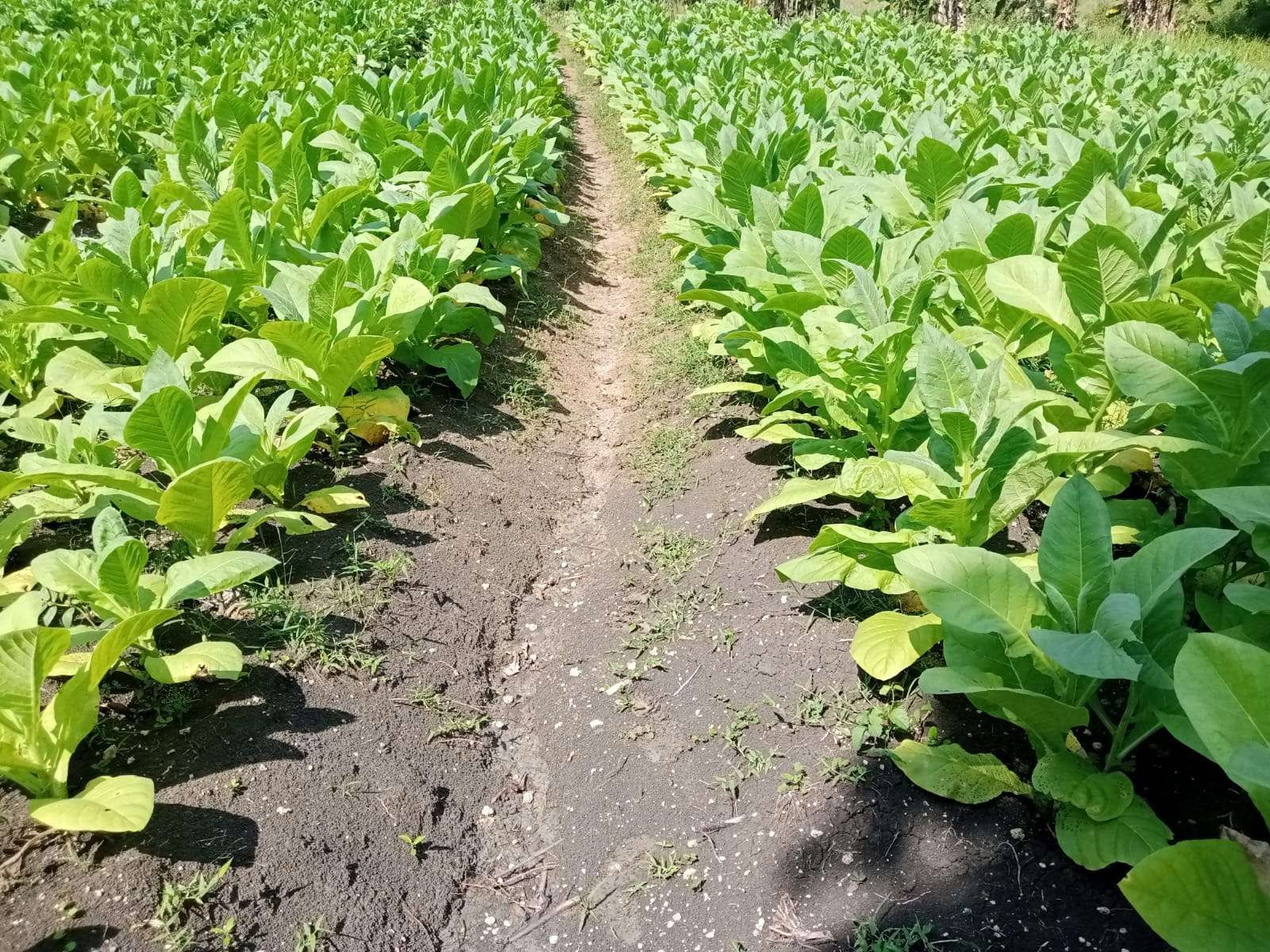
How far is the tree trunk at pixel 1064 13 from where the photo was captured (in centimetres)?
2042

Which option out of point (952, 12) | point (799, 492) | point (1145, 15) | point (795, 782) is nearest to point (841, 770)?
point (795, 782)

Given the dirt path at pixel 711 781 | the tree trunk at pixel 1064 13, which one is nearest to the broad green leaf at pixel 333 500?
the dirt path at pixel 711 781

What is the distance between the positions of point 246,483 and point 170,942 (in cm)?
132

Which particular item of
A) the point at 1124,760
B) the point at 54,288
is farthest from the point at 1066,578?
the point at 54,288

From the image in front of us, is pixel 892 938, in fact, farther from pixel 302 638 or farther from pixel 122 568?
pixel 122 568

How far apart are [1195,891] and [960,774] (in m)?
0.75

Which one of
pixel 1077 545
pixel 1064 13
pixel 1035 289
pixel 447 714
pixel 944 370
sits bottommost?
pixel 447 714

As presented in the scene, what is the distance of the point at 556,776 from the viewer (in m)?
2.71

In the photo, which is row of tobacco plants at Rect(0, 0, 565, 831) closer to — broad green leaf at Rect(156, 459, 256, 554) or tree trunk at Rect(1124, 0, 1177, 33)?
broad green leaf at Rect(156, 459, 256, 554)

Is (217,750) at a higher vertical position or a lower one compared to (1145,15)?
lower

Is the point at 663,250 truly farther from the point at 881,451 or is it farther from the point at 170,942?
the point at 170,942

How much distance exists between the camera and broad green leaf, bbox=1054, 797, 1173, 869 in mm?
1831

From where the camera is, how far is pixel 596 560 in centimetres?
368

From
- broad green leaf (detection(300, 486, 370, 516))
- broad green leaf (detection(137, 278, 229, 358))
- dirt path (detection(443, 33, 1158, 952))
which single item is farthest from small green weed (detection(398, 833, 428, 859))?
broad green leaf (detection(137, 278, 229, 358))
